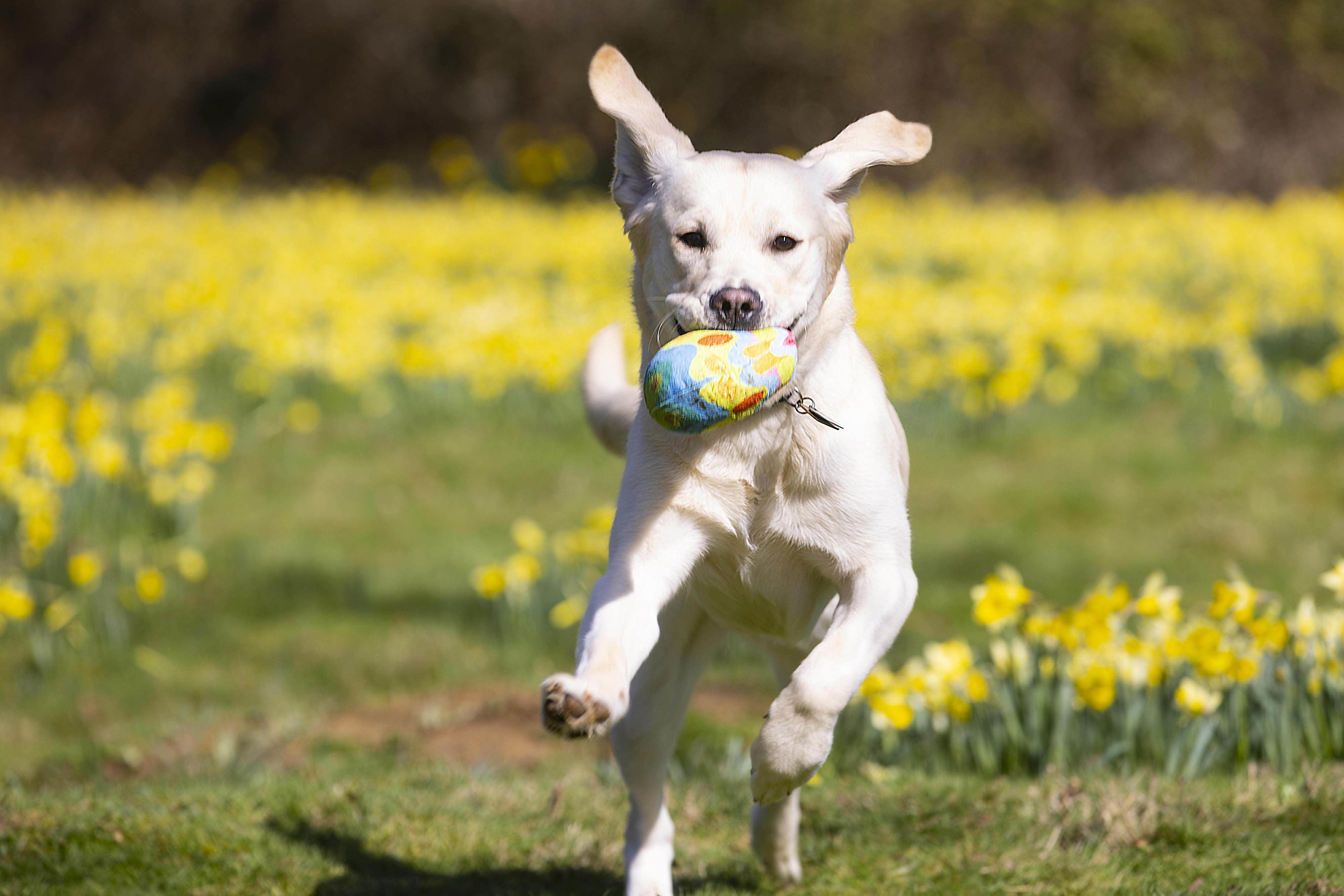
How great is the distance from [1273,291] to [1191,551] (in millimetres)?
3929

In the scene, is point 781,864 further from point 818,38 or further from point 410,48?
point 410,48

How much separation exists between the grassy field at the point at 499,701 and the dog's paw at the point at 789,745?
766mm

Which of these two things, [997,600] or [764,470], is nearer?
[764,470]

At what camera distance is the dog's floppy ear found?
8.78ft

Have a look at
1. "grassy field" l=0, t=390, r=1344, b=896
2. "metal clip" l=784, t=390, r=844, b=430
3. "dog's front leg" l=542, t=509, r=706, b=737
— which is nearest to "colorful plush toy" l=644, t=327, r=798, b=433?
"metal clip" l=784, t=390, r=844, b=430

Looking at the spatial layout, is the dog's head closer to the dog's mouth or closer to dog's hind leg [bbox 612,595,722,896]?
the dog's mouth

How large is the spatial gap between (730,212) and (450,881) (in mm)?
1662

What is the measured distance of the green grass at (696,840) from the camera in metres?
2.98

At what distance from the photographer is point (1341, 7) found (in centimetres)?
1395

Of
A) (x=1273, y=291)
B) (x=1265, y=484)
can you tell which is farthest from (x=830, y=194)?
(x=1273, y=291)

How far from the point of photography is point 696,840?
11.5ft

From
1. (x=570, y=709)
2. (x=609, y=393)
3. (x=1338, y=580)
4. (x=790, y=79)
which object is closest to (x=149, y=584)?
(x=609, y=393)

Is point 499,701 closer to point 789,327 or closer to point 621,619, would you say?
point 621,619

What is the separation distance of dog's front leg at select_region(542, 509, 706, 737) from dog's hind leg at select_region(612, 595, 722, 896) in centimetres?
17
